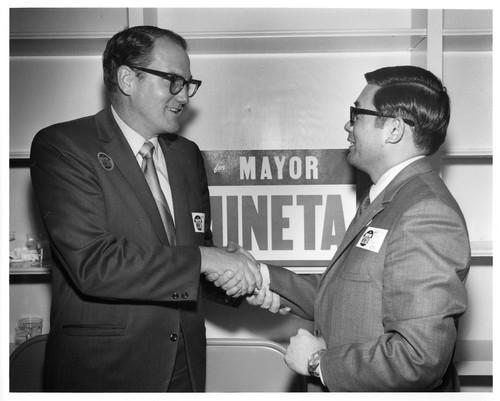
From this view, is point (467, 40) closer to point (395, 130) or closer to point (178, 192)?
point (395, 130)

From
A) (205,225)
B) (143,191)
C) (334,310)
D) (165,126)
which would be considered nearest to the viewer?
(334,310)

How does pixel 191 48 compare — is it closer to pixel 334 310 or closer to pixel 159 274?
pixel 159 274

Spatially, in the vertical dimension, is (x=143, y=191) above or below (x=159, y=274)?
above

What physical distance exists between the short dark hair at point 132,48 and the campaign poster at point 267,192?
91 cm

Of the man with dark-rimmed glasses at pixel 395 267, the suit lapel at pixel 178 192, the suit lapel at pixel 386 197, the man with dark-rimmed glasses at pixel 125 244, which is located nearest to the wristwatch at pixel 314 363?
the man with dark-rimmed glasses at pixel 395 267

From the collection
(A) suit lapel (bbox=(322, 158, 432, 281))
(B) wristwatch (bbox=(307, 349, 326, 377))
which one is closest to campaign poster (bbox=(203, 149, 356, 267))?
(A) suit lapel (bbox=(322, 158, 432, 281))

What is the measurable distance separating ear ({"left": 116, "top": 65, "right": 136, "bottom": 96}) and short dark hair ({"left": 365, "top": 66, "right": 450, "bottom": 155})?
1.02 m

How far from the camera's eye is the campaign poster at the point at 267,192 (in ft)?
10.9

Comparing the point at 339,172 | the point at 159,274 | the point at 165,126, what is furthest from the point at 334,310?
the point at 339,172

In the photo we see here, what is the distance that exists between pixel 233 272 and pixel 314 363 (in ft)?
2.24

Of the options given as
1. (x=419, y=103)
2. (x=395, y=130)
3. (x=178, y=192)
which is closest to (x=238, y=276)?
(x=178, y=192)

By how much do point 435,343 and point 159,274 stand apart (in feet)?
3.24

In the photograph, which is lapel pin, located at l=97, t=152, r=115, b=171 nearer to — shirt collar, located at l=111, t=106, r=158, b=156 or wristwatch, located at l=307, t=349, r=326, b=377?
shirt collar, located at l=111, t=106, r=158, b=156

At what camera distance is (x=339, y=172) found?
10.9 feet
